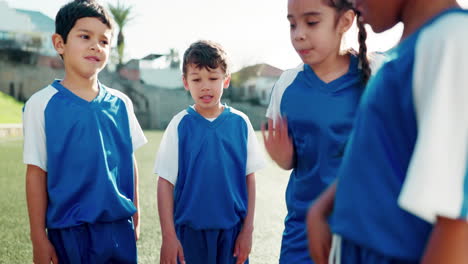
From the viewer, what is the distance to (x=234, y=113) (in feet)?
8.63

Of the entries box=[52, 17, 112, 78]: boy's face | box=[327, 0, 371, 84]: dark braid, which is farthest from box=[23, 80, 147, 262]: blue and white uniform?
box=[327, 0, 371, 84]: dark braid

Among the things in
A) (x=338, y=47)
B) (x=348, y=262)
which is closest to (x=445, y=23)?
(x=348, y=262)

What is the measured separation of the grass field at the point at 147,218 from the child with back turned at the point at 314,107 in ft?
5.66

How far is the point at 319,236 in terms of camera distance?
3.42 feet

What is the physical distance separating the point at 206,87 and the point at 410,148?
5.74ft

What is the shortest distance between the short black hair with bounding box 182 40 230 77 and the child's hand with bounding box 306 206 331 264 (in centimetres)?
162

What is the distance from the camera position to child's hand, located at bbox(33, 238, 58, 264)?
2098mm

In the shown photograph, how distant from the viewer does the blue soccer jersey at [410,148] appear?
0.72 meters

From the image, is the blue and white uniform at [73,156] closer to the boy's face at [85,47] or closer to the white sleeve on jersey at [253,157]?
the boy's face at [85,47]

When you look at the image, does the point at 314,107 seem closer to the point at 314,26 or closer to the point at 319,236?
the point at 314,26

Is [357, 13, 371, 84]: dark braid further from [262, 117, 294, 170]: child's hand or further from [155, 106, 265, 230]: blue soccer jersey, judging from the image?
[155, 106, 265, 230]: blue soccer jersey

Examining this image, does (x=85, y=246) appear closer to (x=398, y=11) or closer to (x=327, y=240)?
(x=327, y=240)

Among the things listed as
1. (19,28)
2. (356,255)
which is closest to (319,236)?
(356,255)

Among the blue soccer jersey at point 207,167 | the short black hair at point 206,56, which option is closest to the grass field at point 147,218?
the blue soccer jersey at point 207,167
